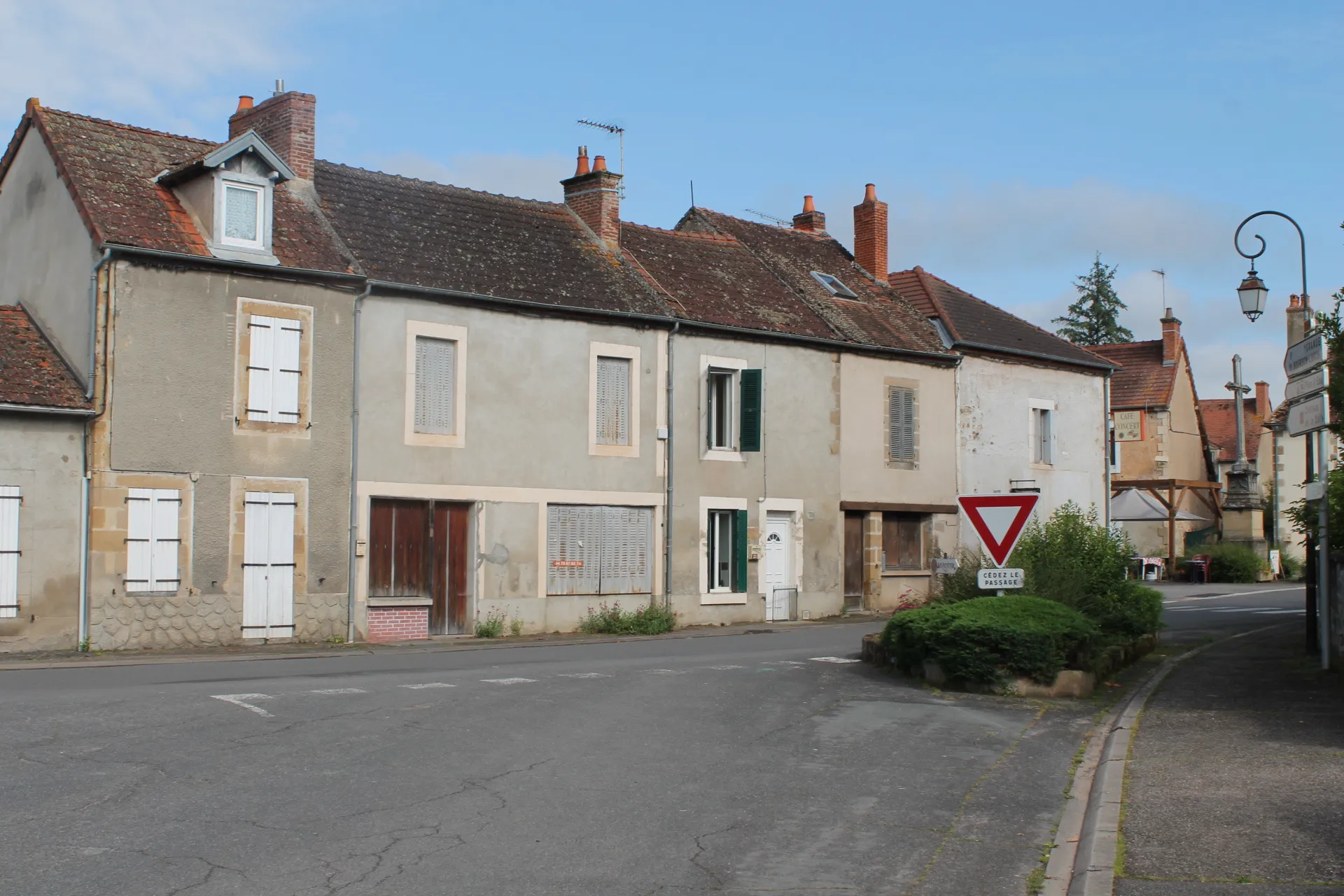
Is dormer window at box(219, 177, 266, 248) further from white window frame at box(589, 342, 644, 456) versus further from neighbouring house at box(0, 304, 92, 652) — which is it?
white window frame at box(589, 342, 644, 456)

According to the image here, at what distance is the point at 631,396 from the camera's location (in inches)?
948

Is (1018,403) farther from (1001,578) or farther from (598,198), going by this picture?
(1001,578)

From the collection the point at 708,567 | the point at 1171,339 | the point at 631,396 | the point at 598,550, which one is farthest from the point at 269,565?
the point at 1171,339

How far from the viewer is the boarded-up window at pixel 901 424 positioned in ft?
92.7

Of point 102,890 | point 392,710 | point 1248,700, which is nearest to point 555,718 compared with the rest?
point 392,710

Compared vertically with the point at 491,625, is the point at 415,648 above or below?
below

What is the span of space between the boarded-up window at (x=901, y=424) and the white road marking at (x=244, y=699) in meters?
18.2

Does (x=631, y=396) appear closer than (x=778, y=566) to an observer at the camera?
Yes

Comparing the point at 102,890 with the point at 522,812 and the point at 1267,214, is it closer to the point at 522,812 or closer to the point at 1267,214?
the point at 522,812

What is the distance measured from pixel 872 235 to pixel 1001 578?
20241 millimetres

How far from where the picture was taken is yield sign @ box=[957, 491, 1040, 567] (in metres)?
13.2

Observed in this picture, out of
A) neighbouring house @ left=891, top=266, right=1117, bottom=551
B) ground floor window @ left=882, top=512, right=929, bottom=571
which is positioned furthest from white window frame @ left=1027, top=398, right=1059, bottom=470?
ground floor window @ left=882, top=512, right=929, bottom=571

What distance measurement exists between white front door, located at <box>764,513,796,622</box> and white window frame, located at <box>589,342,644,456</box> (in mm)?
3536

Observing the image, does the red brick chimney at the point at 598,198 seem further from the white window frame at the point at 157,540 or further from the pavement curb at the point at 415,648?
the white window frame at the point at 157,540
